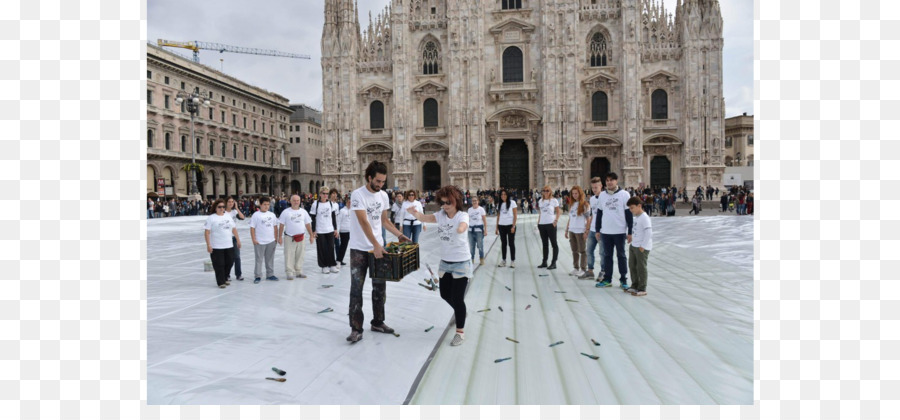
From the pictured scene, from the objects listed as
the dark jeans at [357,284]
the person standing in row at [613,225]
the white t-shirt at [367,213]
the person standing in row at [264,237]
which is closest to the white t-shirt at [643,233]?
the person standing in row at [613,225]

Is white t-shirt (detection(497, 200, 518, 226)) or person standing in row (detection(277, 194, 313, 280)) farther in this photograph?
white t-shirt (detection(497, 200, 518, 226))

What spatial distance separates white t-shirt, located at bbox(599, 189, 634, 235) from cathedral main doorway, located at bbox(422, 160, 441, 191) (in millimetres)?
26881

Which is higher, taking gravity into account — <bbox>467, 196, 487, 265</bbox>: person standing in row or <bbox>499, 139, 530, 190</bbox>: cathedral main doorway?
<bbox>499, 139, 530, 190</bbox>: cathedral main doorway

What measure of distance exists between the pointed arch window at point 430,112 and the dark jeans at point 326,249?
1018 inches

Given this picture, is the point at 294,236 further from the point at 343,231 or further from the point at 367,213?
the point at 367,213

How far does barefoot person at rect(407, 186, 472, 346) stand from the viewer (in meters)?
4.27

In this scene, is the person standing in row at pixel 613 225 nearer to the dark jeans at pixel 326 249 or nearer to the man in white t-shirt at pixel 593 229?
the man in white t-shirt at pixel 593 229

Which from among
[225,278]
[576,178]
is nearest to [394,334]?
[225,278]

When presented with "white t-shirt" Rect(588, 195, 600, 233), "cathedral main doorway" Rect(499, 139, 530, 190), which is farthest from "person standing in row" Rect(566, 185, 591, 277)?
"cathedral main doorway" Rect(499, 139, 530, 190)

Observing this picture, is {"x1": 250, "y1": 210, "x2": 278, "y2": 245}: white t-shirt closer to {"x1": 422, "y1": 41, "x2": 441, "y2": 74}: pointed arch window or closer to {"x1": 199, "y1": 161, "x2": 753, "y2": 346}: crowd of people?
{"x1": 199, "y1": 161, "x2": 753, "y2": 346}: crowd of people

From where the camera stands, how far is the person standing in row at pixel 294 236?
26.1 feet
